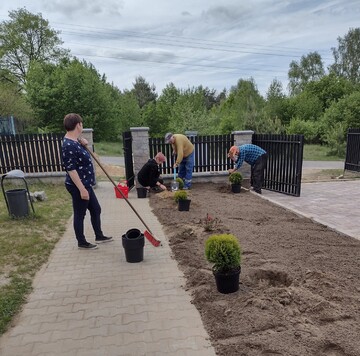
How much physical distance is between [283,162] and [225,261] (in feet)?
19.4

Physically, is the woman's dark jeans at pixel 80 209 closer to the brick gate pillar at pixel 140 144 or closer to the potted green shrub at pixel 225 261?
the potted green shrub at pixel 225 261

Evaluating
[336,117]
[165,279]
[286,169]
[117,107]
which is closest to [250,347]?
[165,279]

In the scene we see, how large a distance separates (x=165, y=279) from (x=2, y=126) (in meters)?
21.2

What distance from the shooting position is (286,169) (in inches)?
328

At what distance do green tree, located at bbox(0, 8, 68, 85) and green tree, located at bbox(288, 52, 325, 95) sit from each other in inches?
1309

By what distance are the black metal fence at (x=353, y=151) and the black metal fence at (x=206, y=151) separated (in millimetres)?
4876

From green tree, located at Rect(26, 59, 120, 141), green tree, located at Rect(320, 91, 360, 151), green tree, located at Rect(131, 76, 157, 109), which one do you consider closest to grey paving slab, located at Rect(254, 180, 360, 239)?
green tree, located at Rect(320, 91, 360, 151)

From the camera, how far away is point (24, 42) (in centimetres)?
3875

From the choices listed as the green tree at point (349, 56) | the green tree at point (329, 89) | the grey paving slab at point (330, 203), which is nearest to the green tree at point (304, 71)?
the green tree at point (349, 56)

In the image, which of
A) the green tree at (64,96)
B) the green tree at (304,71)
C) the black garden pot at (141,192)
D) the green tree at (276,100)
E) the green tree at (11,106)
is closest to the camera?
the black garden pot at (141,192)

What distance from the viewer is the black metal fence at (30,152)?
32.3ft

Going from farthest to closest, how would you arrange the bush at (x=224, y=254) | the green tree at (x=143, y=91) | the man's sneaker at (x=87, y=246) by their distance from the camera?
the green tree at (x=143, y=91) < the man's sneaker at (x=87, y=246) < the bush at (x=224, y=254)

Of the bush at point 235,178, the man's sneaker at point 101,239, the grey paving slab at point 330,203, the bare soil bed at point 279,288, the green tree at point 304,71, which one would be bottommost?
the grey paving slab at point 330,203

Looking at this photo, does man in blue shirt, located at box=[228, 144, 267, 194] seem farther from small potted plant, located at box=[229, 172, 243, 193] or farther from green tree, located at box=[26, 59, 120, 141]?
green tree, located at box=[26, 59, 120, 141]
